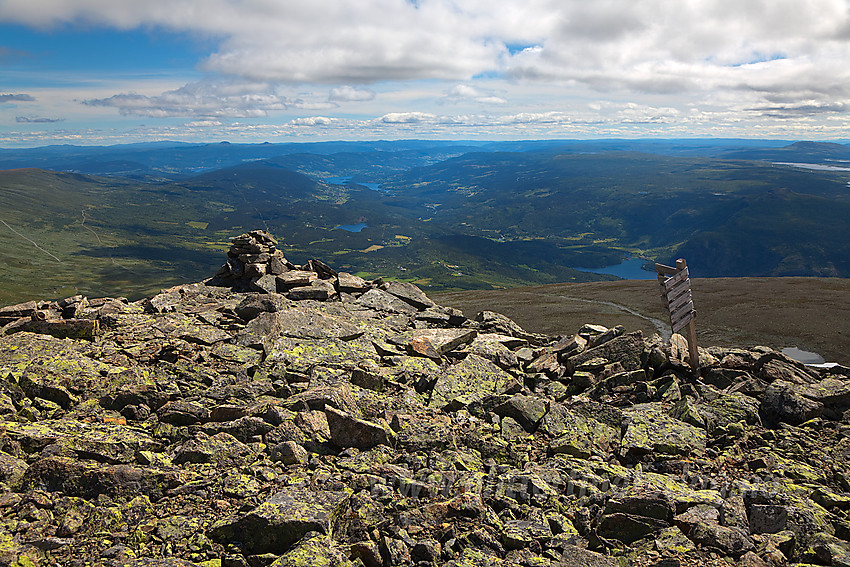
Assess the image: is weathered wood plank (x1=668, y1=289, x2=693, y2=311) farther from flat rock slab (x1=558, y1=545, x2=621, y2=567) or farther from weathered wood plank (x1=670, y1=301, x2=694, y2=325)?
flat rock slab (x1=558, y1=545, x2=621, y2=567)

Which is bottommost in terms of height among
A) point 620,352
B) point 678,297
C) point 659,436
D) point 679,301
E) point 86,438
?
point 659,436

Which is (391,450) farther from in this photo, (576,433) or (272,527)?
(576,433)

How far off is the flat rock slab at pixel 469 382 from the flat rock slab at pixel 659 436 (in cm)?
597

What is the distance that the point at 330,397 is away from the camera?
57.2ft

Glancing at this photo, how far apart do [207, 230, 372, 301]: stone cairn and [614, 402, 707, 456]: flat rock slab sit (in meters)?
23.9

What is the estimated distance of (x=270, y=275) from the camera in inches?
1526

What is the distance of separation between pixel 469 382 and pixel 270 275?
2261 cm

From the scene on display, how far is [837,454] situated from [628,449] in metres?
7.14

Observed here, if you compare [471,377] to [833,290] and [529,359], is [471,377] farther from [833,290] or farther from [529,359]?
[833,290]

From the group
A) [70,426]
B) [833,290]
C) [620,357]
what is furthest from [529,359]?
[833,290]

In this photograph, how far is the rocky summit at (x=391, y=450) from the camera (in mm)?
11164

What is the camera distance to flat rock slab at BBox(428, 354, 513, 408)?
68.7 ft

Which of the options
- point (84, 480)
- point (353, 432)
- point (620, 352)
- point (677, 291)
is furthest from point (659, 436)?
point (84, 480)

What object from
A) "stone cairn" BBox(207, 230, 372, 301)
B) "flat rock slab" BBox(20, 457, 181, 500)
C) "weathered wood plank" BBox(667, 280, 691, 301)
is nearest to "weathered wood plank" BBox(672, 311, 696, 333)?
"weathered wood plank" BBox(667, 280, 691, 301)
